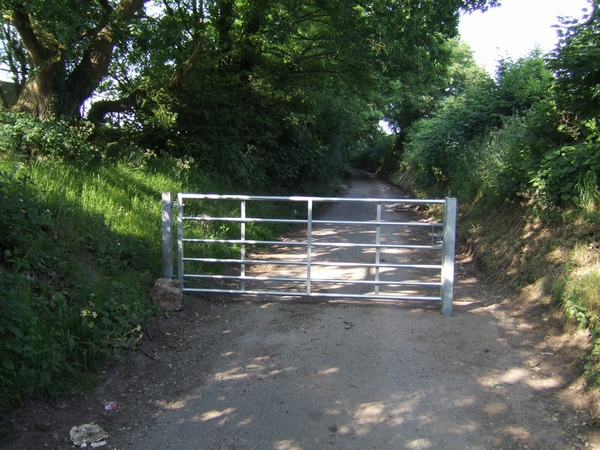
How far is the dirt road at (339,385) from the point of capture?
388 cm

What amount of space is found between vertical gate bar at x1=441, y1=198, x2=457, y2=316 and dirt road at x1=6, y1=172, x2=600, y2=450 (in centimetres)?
24

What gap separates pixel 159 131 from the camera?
12656 millimetres

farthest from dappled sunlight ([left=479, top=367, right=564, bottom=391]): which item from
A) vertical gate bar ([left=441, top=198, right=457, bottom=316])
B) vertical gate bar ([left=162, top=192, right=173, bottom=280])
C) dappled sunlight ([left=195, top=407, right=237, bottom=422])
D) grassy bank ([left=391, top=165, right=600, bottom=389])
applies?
vertical gate bar ([left=162, top=192, right=173, bottom=280])

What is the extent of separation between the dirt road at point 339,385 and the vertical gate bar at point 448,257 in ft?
0.80

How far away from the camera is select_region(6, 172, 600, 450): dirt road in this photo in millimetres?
3879

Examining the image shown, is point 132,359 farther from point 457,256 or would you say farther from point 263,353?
point 457,256

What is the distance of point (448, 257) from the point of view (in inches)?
265

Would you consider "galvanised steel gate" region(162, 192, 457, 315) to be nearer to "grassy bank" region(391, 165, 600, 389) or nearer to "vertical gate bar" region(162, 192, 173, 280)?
"vertical gate bar" region(162, 192, 173, 280)

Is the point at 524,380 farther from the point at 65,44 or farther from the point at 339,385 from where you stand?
the point at 65,44

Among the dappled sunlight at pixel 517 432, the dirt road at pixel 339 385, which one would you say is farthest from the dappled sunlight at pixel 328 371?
the dappled sunlight at pixel 517 432

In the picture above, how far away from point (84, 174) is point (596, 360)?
25.5 feet

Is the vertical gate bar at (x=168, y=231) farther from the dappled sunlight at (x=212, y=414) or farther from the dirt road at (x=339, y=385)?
the dappled sunlight at (x=212, y=414)

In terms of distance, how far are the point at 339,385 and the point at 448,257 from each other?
2.81m

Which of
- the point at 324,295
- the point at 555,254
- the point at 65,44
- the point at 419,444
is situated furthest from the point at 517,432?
the point at 65,44
